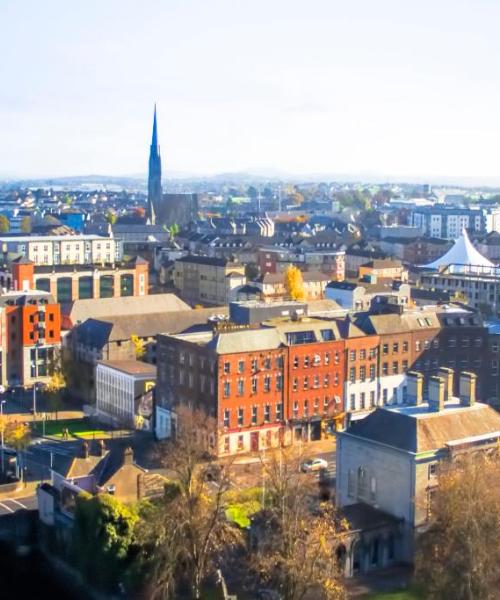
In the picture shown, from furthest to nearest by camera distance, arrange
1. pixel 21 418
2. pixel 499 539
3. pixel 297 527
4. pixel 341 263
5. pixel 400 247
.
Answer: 1. pixel 400 247
2. pixel 341 263
3. pixel 21 418
4. pixel 297 527
5. pixel 499 539

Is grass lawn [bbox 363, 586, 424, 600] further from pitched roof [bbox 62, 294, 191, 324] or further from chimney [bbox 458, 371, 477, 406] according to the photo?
pitched roof [bbox 62, 294, 191, 324]

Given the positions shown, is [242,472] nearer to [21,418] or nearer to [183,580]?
[183,580]

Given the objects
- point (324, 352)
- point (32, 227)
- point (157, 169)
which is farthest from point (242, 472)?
point (157, 169)

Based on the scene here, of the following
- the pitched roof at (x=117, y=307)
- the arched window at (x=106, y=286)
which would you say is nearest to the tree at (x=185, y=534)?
the pitched roof at (x=117, y=307)

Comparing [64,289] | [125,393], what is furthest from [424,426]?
[64,289]

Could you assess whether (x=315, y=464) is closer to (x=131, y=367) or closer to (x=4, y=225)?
(x=131, y=367)

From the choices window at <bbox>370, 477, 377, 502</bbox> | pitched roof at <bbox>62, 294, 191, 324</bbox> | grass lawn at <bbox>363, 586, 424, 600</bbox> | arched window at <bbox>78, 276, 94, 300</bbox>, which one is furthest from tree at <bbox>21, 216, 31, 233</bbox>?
grass lawn at <bbox>363, 586, 424, 600</bbox>

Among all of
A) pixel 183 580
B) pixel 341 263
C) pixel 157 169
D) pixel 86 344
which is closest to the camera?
pixel 183 580

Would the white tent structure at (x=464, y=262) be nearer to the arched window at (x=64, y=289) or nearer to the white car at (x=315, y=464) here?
the arched window at (x=64, y=289)
